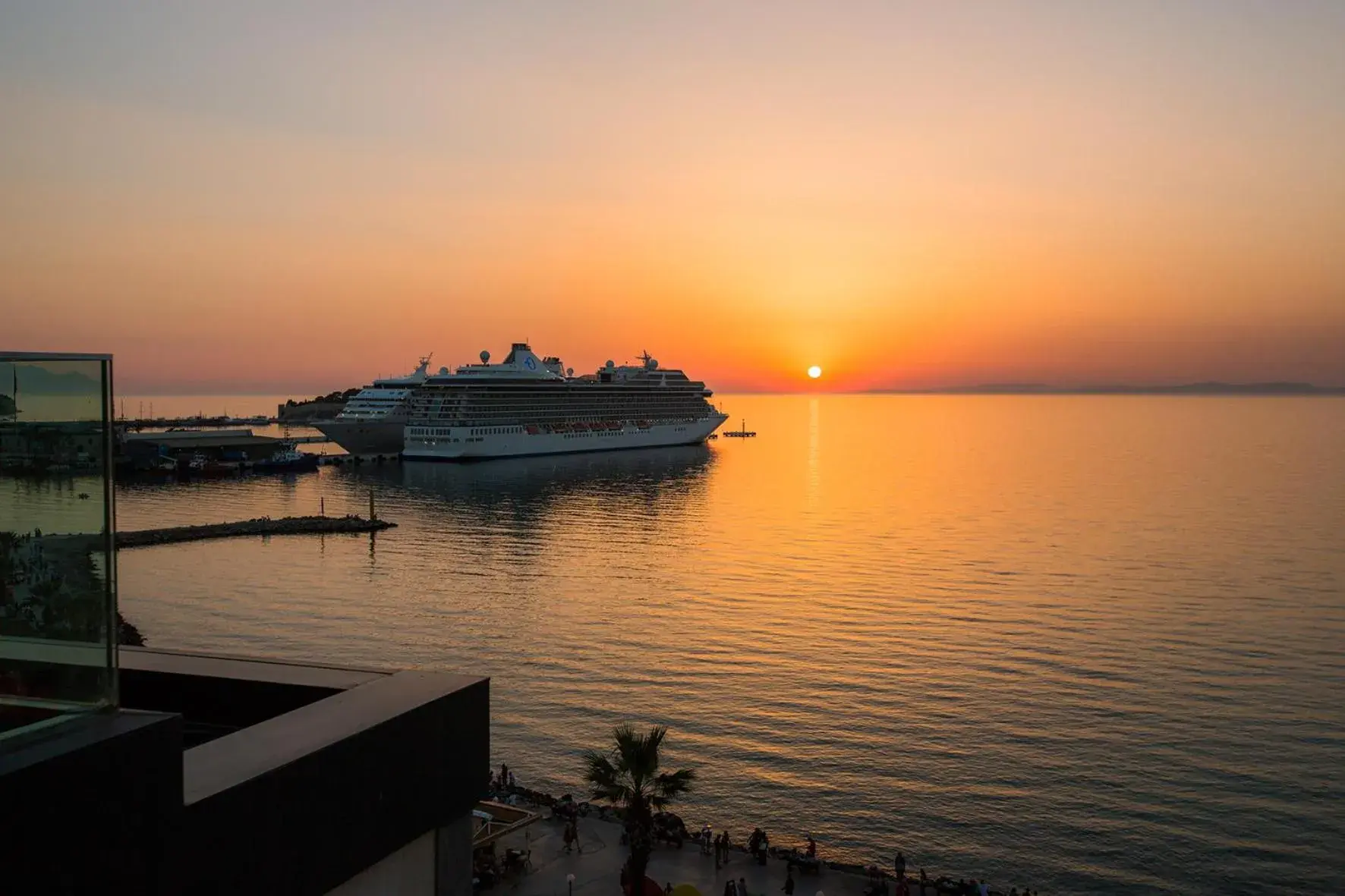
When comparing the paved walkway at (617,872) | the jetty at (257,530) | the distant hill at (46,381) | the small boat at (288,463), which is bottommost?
the paved walkway at (617,872)

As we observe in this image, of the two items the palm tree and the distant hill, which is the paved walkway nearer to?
the palm tree

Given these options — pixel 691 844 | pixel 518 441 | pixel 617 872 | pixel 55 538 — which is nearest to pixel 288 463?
pixel 518 441

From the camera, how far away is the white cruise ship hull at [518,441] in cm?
9100

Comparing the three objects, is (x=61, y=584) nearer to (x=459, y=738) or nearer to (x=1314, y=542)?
(x=459, y=738)

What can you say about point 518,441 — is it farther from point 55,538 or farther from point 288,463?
point 55,538

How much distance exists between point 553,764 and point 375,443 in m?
80.0

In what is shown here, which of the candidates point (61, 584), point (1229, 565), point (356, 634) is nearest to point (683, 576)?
point (356, 634)

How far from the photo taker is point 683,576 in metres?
38.5

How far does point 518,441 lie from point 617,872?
8317 cm

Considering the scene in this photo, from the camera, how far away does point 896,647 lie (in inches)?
1103

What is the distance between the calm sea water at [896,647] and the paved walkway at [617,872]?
1691mm

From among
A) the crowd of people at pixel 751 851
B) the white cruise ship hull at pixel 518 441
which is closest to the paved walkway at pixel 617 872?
the crowd of people at pixel 751 851

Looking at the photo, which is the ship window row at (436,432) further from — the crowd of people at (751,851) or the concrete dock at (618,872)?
the concrete dock at (618,872)

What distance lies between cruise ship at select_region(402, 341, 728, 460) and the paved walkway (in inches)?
3012
